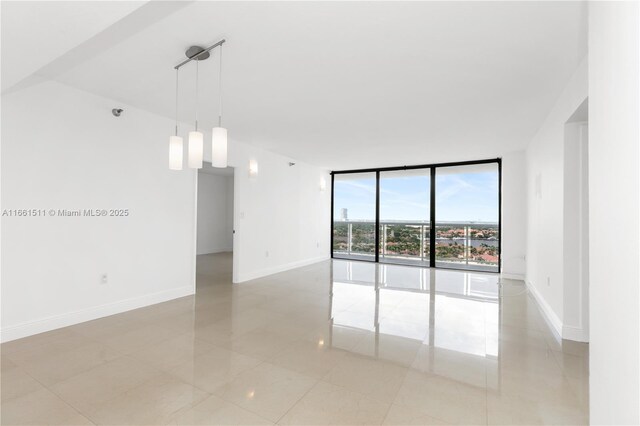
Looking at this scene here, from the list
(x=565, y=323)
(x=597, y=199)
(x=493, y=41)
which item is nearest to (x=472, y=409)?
(x=597, y=199)

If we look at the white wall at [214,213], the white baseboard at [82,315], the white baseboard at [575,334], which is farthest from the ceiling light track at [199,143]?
the white wall at [214,213]

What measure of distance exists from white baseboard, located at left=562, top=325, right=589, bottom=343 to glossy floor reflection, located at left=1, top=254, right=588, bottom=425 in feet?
0.53

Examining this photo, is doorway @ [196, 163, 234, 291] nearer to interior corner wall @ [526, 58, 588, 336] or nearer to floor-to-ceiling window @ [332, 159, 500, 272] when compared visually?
floor-to-ceiling window @ [332, 159, 500, 272]

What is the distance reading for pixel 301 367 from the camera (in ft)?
7.38

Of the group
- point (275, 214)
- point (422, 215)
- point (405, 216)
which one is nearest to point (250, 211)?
point (275, 214)

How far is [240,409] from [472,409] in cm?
141

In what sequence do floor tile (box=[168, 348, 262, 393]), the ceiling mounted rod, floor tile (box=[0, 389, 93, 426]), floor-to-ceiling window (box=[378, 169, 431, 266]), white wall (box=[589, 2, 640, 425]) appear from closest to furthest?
white wall (box=[589, 2, 640, 425]), floor tile (box=[0, 389, 93, 426]), floor tile (box=[168, 348, 262, 393]), the ceiling mounted rod, floor-to-ceiling window (box=[378, 169, 431, 266])

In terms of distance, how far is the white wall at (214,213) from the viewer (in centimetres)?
845

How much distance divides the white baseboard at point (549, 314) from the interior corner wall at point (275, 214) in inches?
169

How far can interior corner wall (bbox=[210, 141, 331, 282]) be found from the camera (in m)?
5.10

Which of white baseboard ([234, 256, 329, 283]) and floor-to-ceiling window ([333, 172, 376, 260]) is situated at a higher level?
floor-to-ceiling window ([333, 172, 376, 260])

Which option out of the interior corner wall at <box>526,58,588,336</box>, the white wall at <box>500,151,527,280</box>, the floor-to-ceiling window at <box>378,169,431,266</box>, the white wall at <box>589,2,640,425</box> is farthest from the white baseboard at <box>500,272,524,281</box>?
the white wall at <box>589,2,640,425</box>

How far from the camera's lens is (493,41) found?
6.91 ft

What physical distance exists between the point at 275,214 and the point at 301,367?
13.1ft
